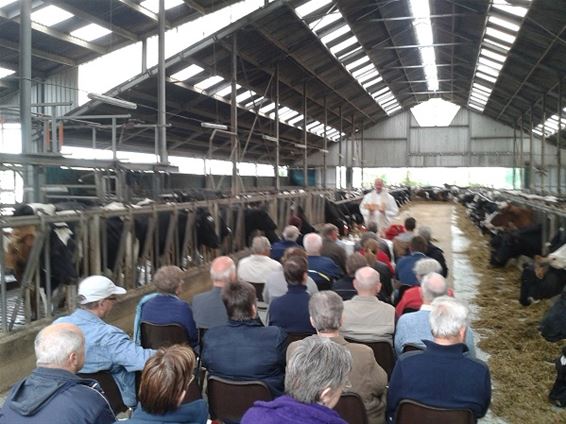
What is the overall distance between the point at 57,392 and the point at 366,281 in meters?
2.31

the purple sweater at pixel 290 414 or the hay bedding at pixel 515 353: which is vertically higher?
the purple sweater at pixel 290 414

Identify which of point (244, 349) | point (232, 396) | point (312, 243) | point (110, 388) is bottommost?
point (110, 388)

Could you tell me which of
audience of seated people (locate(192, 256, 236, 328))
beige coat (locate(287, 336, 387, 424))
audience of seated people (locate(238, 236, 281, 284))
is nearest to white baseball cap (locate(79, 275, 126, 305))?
audience of seated people (locate(192, 256, 236, 328))

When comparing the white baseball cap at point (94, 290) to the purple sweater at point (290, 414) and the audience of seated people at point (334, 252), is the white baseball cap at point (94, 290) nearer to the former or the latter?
the purple sweater at point (290, 414)

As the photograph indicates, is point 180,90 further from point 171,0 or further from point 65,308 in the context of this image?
point 65,308

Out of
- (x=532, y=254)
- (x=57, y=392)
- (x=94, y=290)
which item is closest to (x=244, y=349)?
(x=94, y=290)

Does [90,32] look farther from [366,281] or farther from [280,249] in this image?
[366,281]

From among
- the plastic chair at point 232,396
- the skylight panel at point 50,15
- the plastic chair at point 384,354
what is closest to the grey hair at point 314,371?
the plastic chair at point 232,396

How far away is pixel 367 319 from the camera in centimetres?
397

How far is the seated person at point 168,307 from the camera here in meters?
4.16

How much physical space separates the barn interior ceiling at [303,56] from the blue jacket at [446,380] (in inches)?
460

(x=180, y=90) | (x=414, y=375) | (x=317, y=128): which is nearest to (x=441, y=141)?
(x=317, y=128)

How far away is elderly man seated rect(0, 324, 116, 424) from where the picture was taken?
2.24 meters

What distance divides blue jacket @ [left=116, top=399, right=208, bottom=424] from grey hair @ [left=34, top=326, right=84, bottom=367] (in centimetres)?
44
